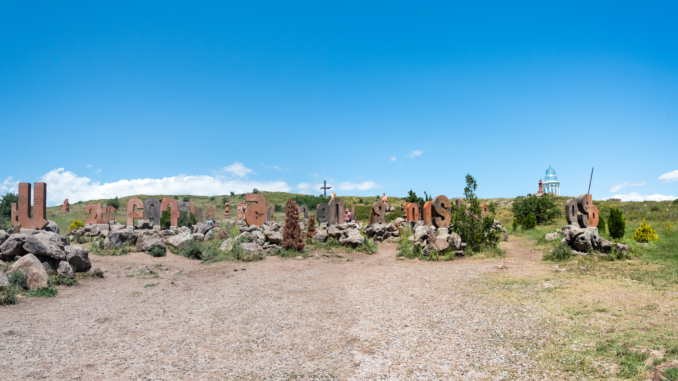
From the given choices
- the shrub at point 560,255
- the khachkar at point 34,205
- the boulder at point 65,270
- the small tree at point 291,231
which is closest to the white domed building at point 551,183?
the shrub at point 560,255

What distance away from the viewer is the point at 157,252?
16.0m

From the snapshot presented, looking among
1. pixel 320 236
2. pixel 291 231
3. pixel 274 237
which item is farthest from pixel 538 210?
pixel 274 237

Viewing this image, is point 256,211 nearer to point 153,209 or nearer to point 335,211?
point 335,211

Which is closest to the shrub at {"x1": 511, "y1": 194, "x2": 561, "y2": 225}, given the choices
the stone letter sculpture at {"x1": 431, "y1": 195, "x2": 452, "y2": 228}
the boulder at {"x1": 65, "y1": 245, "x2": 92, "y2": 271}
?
the stone letter sculpture at {"x1": 431, "y1": 195, "x2": 452, "y2": 228}

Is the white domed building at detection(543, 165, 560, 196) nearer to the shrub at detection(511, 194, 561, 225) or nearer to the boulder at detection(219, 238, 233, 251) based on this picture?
the shrub at detection(511, 194, 561, 225)

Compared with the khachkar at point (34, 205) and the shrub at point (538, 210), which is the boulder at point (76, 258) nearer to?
the khachkar at point (34, 205)

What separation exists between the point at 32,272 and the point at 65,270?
1048 mm

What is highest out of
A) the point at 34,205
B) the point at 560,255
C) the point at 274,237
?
the point at 34,205

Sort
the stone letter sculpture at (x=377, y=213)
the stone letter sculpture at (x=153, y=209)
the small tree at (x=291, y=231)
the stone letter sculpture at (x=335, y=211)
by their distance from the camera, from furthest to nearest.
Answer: the stone letter sculpture at (x=377, y=213) → the stone letter sculpture at (x=153, y=209) → the stone letter sculpture at (x=335, y=211) → the small tree at (x=291, y=231)

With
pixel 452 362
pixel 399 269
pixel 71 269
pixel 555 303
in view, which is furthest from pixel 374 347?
pixel 71 269

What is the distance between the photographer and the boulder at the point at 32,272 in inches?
368

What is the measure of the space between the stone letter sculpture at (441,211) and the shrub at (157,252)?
12.8m

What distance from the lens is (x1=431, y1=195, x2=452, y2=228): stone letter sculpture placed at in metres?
18.9

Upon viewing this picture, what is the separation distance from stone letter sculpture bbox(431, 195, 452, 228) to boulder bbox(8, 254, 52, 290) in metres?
15.5
